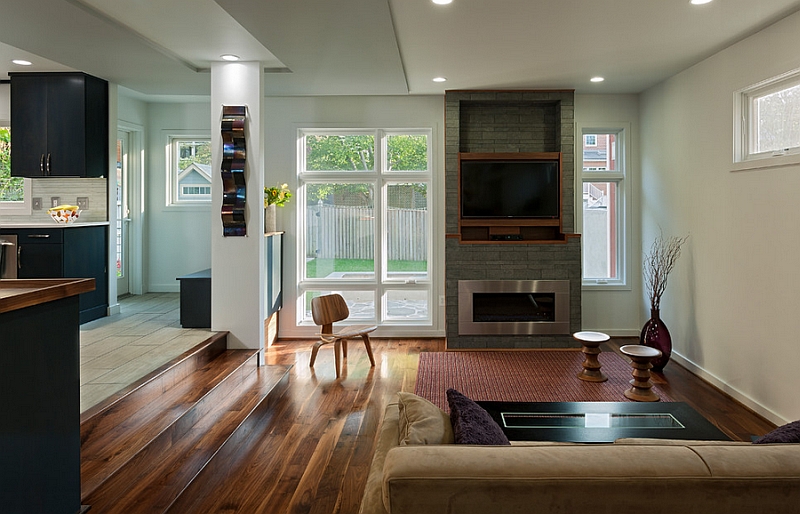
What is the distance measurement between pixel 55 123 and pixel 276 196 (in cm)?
220

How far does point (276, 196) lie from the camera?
609 centimetres

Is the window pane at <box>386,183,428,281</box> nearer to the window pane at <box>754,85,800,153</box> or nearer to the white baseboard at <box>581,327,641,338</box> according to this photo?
the white baseboard at <box>581,327,641,338</box>

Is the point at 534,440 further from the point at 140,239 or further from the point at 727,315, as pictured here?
the point at 140,239

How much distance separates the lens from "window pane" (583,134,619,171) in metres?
6.48

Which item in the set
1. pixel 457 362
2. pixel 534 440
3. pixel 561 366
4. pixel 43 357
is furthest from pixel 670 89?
pixel 43 357

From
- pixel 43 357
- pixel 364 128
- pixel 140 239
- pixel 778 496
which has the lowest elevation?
pixel 778 496

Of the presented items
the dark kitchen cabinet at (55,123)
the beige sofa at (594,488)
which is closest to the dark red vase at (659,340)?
the beige sofa at (594,488)

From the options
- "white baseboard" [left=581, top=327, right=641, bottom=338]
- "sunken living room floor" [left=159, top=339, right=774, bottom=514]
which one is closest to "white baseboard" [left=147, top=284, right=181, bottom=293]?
"sunken living room floor" [left=159, top=339, right=774, bottom=514]

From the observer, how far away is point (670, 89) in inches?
217

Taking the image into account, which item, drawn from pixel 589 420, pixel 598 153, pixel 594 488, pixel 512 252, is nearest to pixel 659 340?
pixel 512 252

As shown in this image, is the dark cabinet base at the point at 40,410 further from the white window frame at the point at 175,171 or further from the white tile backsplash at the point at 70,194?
the white window frame at the point at 175,171

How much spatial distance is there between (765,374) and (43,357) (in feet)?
13.9

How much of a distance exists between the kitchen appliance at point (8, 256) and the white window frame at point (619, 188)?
549 centimetres

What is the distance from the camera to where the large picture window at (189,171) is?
287 inches
